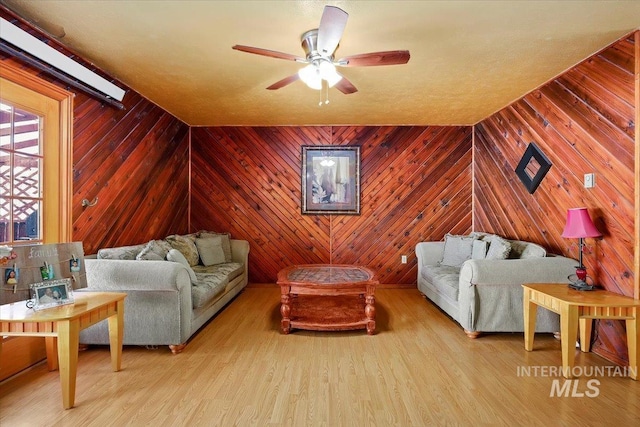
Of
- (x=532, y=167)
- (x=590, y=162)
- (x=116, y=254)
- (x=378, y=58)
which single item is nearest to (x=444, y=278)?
(x=532, y=167)

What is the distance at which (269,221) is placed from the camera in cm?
505

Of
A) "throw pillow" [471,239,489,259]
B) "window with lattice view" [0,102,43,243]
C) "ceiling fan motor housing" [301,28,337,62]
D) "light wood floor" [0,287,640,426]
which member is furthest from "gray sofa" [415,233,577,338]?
"window with lattice view" [0,102,43,243]

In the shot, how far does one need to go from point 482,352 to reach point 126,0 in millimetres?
3694

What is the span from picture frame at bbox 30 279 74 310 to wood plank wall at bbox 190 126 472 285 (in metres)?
3.04

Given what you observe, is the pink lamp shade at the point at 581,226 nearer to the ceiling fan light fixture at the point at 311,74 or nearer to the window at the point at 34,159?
the ceiling fan light fixture at the point at 311,74

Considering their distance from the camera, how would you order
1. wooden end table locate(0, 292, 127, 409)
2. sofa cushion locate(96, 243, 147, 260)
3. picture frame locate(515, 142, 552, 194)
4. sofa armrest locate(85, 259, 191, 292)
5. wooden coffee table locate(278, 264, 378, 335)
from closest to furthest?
wooden end table locate(0, 292, 127, 409) → sofa armrest locate(85, 259, 191, 292) → sofa cushion locate(96, 243, 147, 260) → wooden coffee table locate(278, 264, 378, 335) → picture frame locate(515, 142, 552, 194)

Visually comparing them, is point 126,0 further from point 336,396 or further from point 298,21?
point 336,396

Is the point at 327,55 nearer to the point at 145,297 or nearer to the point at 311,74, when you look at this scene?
the point at 311,74

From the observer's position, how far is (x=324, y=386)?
7.13 feet

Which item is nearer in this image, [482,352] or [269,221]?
[482,352]

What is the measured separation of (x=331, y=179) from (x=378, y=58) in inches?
111

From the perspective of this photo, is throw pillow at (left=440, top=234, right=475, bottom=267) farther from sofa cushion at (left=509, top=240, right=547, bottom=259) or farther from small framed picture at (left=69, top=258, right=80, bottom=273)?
small framed picture at (left=69, top=258, right=80, bottom=273)

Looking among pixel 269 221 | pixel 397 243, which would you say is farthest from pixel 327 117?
pixel 397 243

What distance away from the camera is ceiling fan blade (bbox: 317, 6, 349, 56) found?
1788mm
